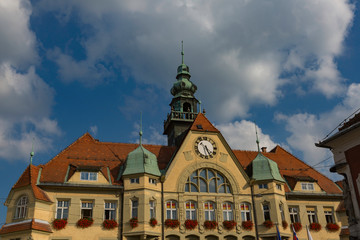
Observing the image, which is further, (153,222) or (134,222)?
(153,222)

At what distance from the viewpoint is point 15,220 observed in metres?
27.9

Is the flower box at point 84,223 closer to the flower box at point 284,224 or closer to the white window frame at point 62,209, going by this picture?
the white window frame at point 62,209

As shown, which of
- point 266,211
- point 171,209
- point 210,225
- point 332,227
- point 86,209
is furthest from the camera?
point 332,227

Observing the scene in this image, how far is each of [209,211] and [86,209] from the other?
33.1ft

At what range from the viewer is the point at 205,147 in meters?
34.3

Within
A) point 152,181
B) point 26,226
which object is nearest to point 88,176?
point 152,181

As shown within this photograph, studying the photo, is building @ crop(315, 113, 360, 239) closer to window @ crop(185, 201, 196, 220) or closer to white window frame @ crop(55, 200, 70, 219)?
window @ crop(185, 201, 196, 220)

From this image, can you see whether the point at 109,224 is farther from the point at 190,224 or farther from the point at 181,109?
the point at 181,109

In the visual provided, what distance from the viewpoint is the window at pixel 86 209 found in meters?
29.9

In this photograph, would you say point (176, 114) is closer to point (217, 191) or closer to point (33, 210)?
point (217, 191)

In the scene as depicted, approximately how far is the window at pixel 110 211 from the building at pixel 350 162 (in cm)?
1702

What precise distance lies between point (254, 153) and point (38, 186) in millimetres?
21414

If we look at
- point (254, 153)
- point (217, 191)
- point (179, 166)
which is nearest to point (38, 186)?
point (179, 166)

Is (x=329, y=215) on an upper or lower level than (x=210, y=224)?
upper
